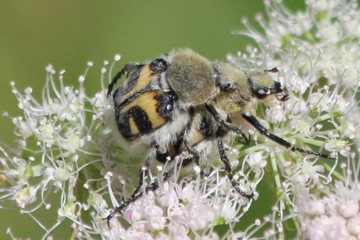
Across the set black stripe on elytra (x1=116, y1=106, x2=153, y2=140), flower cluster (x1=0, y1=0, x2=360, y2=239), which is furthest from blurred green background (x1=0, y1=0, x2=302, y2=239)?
black stripe on elytra (x1=116, y1=106, x2=153, y2=140)

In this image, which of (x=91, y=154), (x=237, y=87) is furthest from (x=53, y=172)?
(x=237, y=87)

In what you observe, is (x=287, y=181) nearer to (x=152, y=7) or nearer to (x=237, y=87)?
(x=237, y=87)

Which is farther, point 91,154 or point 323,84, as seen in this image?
point 323,84

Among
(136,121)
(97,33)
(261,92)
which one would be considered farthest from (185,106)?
(97,33)

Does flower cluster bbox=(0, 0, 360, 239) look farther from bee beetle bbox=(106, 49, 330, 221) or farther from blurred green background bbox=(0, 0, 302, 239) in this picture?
blurred green background bbox=(0, 0, 302, 239)

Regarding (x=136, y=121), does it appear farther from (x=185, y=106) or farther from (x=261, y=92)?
(x=261, y=92)

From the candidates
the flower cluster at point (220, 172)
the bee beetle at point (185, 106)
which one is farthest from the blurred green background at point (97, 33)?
the bee beetle at point (185, 106)
